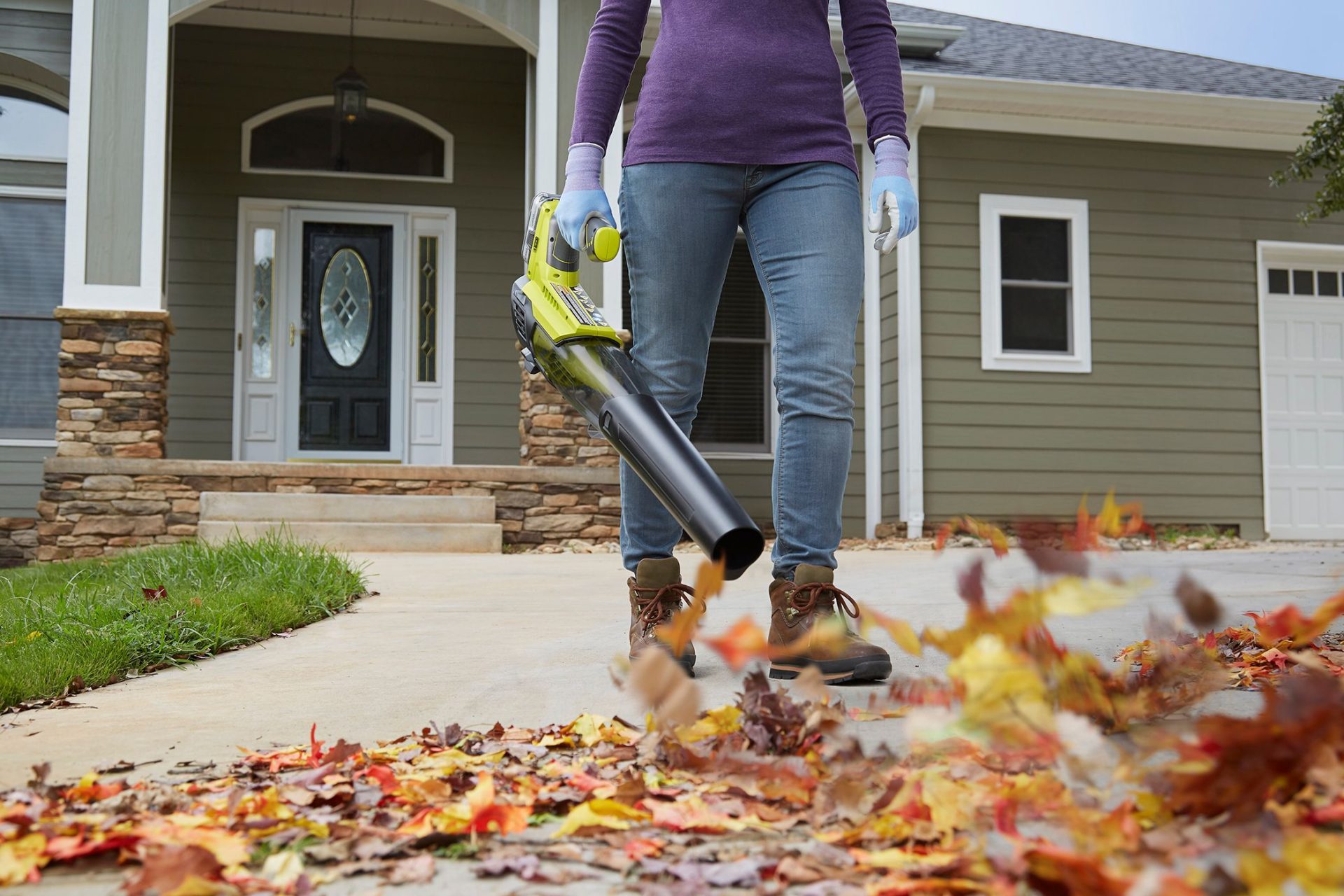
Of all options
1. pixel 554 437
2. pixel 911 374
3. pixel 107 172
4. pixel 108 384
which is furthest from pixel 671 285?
pixel 911 374

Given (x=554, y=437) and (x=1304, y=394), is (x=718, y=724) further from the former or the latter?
(x=1304, y=394)

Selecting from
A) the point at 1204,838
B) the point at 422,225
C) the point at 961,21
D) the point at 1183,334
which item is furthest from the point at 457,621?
the point at 961,21

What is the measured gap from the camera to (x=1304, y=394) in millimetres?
9297

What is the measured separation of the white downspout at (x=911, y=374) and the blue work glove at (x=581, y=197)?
20.1 ft

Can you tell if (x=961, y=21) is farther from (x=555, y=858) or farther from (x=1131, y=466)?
(x=555, y=858)

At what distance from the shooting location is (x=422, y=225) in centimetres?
898

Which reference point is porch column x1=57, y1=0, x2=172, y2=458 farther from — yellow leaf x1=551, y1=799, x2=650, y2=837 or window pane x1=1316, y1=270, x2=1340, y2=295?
window pane x1=1316, y1=270, x2=1340, y2=295

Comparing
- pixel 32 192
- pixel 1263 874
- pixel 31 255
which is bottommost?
pixel 1263 874

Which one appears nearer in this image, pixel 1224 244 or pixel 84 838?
pixel 84 838

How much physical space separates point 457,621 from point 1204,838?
2.62 metres

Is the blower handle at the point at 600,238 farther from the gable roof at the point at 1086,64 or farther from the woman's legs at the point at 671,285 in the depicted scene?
the gable roof at the point at 1086,64

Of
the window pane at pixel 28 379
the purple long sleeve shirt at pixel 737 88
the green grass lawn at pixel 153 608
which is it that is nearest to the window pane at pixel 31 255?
the window pane at pixel 28 379

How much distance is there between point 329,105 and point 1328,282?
25.7ft

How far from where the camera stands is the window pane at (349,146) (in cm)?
878
